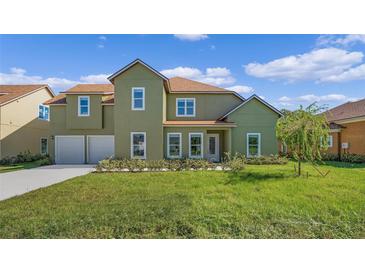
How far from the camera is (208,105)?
766 inches

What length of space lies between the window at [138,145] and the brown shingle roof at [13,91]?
502 inches

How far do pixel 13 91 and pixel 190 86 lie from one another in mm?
17217

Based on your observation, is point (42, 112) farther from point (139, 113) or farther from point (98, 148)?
point (139, 113)

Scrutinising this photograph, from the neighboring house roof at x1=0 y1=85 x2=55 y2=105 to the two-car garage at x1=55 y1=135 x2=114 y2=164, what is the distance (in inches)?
257

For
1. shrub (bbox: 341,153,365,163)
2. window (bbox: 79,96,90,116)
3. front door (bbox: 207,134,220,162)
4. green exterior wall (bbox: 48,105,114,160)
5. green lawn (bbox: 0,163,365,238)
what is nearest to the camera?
green lawn (bbox: 0,163,365,238)

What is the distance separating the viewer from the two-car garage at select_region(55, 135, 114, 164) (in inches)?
749

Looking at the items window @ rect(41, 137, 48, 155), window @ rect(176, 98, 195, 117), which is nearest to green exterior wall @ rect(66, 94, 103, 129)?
window @ rect(176, 98, 195, 117)

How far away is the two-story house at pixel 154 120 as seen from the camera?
16.5 metres

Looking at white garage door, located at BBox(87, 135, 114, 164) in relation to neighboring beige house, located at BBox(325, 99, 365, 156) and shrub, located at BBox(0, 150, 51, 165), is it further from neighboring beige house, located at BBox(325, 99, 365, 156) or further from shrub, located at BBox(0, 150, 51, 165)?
neighboring beige house, located at BBox(325, 99, 365, 156)

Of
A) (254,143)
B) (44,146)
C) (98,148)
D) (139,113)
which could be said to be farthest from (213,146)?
(44,146)

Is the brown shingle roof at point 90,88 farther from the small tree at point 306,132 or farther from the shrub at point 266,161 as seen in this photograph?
the small tree at point 306,132

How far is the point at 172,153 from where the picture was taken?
17656 millimetres
